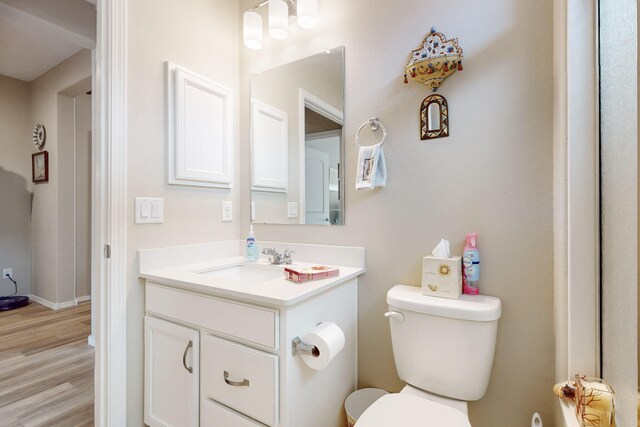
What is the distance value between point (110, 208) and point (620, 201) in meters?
1.72

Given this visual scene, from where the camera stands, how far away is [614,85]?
759 millimetres

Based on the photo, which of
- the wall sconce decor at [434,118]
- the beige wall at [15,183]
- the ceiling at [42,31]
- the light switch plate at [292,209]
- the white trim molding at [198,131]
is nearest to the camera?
the wall sconce decor at [434,118]

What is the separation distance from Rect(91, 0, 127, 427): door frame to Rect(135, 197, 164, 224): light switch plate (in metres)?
0.06

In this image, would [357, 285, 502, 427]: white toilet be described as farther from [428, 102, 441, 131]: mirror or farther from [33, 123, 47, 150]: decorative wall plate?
[33, 123, 47, 150]: decorative wall plate

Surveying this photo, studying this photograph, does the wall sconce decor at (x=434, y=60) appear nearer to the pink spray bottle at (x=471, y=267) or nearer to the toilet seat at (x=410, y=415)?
the pink spray bottle at (x=471, y=267)

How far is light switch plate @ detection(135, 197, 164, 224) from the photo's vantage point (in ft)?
4.38

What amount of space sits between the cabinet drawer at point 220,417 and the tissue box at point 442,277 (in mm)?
784

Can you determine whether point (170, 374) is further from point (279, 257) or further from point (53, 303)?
point (53, 303)

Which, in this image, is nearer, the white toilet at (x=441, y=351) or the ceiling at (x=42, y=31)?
the white toilet at (x=441, y=351)

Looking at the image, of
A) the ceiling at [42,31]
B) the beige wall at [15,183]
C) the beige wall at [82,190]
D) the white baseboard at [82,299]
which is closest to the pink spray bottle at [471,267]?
the ceiling at [42,31]

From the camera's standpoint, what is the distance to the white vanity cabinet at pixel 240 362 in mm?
968

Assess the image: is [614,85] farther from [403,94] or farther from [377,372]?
[377,372]

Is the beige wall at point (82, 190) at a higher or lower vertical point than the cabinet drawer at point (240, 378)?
higher

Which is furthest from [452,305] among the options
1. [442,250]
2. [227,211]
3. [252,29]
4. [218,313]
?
[252,29]
